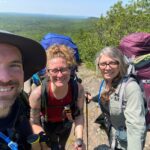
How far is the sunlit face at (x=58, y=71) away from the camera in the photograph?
10.6 ft

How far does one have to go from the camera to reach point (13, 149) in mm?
1833

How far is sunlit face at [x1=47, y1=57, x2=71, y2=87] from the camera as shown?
3.22m

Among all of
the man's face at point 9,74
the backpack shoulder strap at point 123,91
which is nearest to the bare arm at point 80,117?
the backpack shoulder strap at point 123,91

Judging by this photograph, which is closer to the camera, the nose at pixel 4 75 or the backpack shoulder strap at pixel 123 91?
the nose at pixel 4 75

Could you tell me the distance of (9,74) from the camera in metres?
1.91

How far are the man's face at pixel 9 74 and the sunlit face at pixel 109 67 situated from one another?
154 centimetres

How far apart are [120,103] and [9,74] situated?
1.60 metres

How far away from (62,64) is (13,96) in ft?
4.35

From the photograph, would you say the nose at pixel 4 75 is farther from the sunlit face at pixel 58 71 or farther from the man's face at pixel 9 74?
the sunlit face at pixel 58 71

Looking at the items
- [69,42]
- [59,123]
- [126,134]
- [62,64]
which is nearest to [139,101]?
[126,134]

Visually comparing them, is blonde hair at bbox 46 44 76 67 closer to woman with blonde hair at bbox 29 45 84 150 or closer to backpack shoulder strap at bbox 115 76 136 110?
woman with blonde hair at bbox 29 45 84 150

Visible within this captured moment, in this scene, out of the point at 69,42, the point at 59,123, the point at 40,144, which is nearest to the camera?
the point at 40,144

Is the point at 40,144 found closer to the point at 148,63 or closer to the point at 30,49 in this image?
the point at 30,49

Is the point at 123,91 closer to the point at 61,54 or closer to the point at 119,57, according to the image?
the point at 119,57
